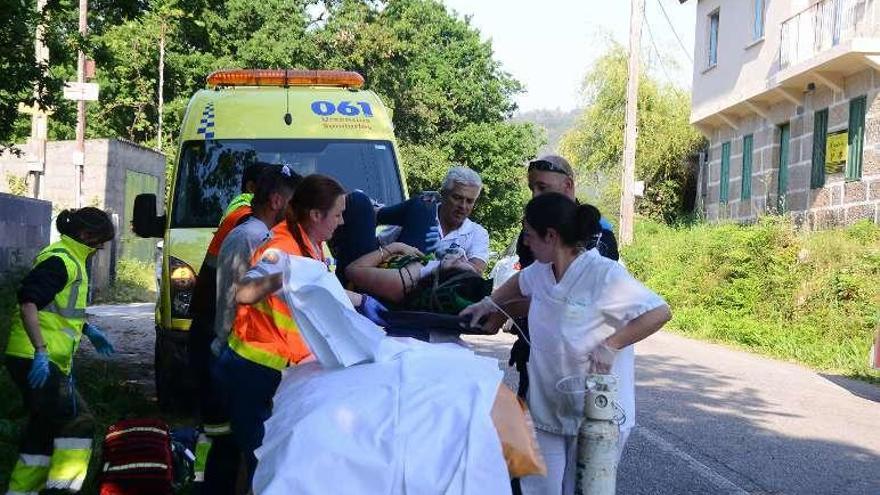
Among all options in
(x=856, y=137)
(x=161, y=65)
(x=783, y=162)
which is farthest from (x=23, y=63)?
(x=161, y=65)

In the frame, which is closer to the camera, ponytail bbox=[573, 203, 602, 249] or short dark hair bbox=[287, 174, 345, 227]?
ponytail bbox=[573, 203, 602, 249]

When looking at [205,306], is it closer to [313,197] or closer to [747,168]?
[313,197]

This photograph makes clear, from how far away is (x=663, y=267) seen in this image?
2552cm

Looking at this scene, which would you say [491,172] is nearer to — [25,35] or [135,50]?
[135,50]

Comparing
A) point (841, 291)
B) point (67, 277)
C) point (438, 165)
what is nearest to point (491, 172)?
point (438, 165)

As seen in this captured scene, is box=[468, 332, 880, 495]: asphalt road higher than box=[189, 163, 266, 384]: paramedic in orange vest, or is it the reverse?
box=[189, 163, 266, 384]: paramedic in orange vest

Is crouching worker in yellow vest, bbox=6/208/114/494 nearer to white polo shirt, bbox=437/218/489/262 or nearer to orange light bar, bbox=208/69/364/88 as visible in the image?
white polo shirt, bbox=437/218/489/262

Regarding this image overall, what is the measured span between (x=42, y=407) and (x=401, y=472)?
3448 millimetres

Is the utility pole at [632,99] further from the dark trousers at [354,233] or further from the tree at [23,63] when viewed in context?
the dark trousers at [354,233]

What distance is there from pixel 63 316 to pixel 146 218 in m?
3.33

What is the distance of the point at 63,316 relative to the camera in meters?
6.12

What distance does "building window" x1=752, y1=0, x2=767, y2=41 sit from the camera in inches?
1005

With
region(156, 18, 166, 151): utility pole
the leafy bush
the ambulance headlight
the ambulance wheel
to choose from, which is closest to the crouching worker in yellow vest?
the leafy bush

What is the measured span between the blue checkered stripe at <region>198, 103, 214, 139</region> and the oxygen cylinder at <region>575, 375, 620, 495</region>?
6.85 m
